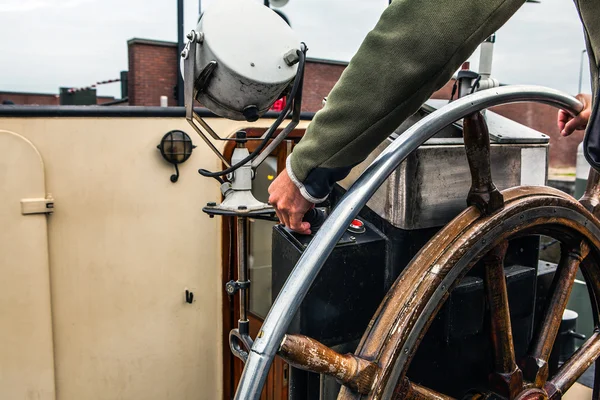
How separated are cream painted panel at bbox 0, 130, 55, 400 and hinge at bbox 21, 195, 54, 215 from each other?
0.07 ft

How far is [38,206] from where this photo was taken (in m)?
2.58

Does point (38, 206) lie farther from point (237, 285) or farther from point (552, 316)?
point (552, 316)

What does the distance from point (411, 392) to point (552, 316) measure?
1.99 feet

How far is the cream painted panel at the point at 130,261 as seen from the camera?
2695mm

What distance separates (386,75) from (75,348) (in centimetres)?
240

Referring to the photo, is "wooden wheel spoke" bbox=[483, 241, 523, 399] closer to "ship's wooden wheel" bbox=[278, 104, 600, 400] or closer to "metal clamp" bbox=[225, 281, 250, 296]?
"ship's wooden wheel" bbox=[278, 104, 600, 400]

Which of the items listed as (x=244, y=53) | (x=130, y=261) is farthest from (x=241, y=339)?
(x=130, y=261)

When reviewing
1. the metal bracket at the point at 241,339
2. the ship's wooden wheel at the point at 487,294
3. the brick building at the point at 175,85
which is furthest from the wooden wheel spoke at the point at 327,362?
the brick building at the point at 175,85

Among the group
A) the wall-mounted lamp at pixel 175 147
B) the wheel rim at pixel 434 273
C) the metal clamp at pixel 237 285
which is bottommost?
the metal clamp at pixel 237 285

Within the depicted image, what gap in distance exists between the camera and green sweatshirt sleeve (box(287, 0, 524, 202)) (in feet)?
3.33

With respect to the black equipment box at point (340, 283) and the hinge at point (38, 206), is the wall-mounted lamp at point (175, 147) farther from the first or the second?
the black equipment box at point (340, 283)

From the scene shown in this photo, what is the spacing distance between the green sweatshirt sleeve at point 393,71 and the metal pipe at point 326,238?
0.07 metres

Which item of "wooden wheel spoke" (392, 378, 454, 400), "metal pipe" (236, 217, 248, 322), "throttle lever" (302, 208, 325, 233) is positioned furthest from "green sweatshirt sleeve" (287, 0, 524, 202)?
"metal pipe" (236, 217, 248, 322)

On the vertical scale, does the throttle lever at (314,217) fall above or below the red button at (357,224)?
above
